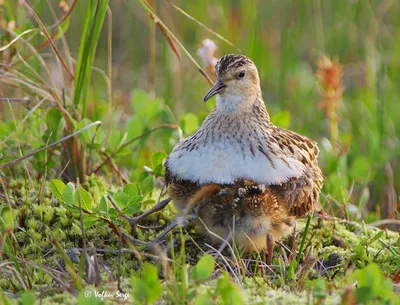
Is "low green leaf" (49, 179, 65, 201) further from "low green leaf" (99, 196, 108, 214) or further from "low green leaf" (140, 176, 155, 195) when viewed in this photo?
"low green leaf" (140, 176, 155, 195)

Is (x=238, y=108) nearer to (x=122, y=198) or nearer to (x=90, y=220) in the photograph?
(x=122, y=198)

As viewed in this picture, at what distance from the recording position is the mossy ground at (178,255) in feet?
11.4

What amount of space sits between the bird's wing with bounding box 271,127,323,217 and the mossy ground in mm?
189

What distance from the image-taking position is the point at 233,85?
15.0ft

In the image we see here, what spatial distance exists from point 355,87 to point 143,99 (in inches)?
141

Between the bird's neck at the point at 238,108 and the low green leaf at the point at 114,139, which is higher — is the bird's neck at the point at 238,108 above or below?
above

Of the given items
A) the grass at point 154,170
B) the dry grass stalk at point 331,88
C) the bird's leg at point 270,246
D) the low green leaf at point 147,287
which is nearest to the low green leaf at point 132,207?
the grass at point 154,170

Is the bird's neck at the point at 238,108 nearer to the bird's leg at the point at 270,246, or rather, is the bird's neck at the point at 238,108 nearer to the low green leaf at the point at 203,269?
the bird's leg at the point at 270,246

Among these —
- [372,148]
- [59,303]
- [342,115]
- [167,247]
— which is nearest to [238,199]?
[167,247]

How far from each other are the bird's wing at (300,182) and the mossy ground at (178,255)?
0.62ft

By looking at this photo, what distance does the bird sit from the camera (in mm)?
3973

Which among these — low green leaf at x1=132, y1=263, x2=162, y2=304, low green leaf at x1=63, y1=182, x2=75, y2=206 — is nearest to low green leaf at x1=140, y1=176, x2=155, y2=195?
low green leaf at x1=63, y1=182, x2=75, y2=206

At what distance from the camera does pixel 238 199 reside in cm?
393

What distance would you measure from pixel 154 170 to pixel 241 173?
33.6 inches
